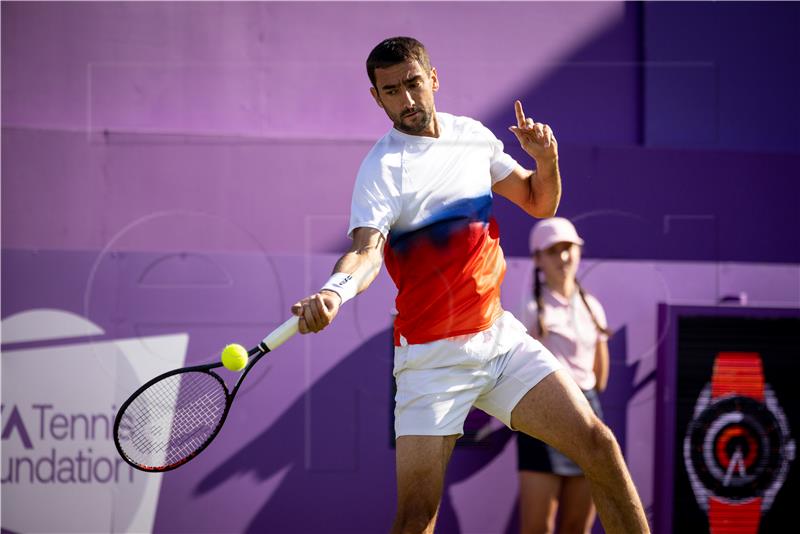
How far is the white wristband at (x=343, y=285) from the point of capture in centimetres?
331

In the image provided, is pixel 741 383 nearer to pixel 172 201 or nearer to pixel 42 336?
pixel 172 201

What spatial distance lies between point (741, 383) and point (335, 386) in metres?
2.17

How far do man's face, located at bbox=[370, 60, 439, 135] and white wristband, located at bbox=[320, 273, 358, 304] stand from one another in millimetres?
669

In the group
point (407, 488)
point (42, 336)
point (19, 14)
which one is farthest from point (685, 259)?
point (19, 14)

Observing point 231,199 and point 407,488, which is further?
point 231,199

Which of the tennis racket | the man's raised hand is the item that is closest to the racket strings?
the tennis racket

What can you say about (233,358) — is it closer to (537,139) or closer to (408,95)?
(408,95)

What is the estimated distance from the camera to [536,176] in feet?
12.7

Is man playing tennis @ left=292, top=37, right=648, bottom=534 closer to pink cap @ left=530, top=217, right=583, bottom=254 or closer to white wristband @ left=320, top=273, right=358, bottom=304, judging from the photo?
white wristband @ left=320, top=273, right=358, bottom=304

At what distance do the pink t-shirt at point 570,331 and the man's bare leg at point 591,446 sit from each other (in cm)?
164

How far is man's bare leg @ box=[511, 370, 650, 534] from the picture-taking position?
3.45 m

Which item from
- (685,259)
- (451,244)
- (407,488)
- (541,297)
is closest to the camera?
(407,488)

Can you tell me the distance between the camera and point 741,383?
559 cm

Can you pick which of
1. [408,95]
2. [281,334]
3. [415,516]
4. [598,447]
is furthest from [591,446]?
[408,95]
